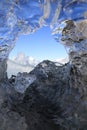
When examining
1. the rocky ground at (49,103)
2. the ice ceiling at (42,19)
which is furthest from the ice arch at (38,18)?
the rocky ground at (49,103)

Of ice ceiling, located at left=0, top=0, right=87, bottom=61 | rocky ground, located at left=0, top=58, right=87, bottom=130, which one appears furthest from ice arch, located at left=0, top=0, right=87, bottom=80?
rocky ground, located at left=0, top=58, right=87, bottom=130

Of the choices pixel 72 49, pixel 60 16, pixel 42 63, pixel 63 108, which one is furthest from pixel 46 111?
pixel 42 63

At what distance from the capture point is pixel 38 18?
1.78 metres

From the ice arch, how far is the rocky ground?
203 millimetres

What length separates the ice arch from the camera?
5.63 feet

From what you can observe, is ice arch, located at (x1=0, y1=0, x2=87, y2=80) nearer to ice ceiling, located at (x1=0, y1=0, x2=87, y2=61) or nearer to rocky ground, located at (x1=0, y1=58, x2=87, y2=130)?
ice ceiling, located at (x1=0, y1=0, x2=87, y2=61)

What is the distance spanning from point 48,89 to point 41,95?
0.08m

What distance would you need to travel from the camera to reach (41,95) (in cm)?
210

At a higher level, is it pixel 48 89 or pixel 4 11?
Answer: pixel 4 11

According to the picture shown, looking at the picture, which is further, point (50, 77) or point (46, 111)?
point (50, 77)

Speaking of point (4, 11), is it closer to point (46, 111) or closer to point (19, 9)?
point (19, 9)

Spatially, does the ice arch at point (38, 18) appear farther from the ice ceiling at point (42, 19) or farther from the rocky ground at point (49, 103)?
the rocky ground at point (49, 103)

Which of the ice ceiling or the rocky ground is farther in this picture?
the ice ceiling

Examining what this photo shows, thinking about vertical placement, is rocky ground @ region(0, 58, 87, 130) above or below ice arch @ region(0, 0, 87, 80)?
below
